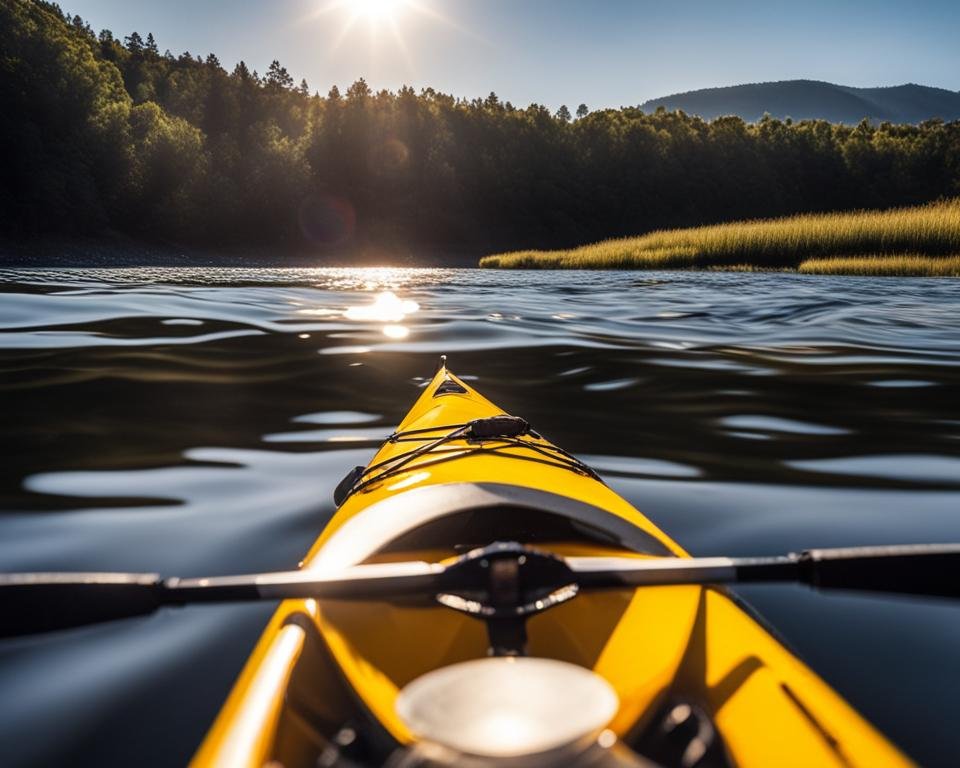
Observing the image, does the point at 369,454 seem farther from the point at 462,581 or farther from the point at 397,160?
the point at 397,160

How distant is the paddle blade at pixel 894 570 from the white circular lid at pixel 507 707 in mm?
534

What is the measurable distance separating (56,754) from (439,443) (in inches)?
47.5

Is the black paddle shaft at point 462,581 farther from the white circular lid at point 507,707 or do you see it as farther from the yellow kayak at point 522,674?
the white circular lid at point 507,707

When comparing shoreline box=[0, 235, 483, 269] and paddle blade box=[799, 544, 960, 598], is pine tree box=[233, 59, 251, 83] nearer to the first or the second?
shoreline box=[0, 235, 483, 269]

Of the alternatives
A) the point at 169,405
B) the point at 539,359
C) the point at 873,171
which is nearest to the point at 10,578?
the point at 169,405

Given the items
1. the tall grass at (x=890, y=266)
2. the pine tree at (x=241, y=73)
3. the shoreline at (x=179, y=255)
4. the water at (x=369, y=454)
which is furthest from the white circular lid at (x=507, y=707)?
the pine tree at (x=241, y=73)

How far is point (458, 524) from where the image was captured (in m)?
1.78

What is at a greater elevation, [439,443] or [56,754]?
[439,443]

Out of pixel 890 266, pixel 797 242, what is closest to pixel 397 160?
pixel 797 242

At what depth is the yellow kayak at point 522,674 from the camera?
864 millimetres

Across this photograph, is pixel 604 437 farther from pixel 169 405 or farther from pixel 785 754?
pixel 785 754

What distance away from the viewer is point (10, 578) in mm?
1131

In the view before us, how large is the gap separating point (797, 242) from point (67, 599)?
65.4 feet

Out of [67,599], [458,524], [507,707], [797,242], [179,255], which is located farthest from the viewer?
[179,255]
